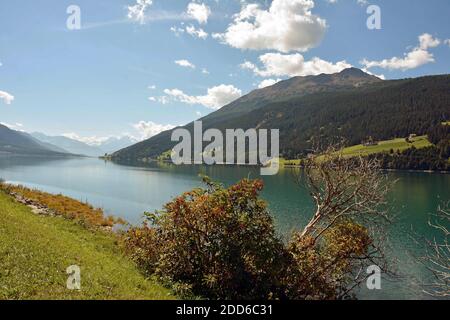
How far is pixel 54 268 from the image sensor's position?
15.7 meters

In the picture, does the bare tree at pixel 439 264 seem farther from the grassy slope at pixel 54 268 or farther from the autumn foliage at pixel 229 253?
the grassy slope at pixel 54 268

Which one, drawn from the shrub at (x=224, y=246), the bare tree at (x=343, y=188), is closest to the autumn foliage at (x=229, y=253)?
the shrub at (x=224, y=246)

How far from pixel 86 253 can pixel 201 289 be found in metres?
7.35

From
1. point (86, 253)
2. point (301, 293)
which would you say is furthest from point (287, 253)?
point (86, 253)

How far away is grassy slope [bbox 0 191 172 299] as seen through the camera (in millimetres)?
13383

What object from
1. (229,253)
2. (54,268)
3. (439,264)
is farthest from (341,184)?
(54,268)

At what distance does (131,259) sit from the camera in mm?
22047

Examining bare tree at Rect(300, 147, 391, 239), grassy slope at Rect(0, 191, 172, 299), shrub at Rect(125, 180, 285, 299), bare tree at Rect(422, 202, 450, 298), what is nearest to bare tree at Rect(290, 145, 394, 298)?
bare tree at Rect(300, 147, 391, 239)

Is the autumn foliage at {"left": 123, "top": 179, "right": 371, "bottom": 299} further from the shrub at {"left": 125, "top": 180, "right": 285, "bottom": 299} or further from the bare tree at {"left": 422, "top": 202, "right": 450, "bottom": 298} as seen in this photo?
the bare tree at {"left": 422, "top": 202, "right": 450, "bottom": 298}

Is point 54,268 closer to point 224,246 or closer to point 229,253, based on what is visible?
point 224,246

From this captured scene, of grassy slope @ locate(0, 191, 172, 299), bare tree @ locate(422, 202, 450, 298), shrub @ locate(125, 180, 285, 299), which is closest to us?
grassy slope @ locate(0, 191, 172, 299)

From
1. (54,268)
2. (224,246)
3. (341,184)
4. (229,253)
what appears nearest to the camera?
(54,268)

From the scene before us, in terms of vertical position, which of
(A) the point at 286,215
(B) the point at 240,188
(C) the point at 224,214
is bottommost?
(A) the point at 286,215
